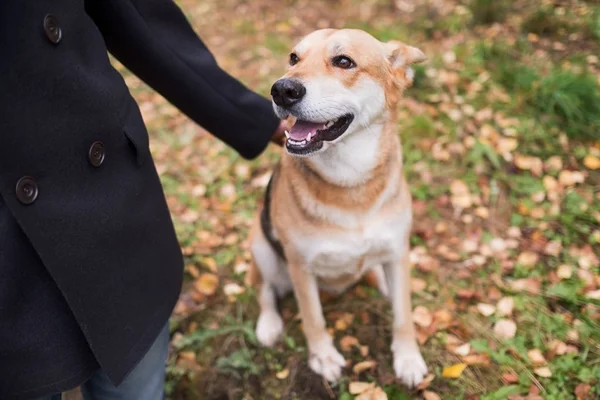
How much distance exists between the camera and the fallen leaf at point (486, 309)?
322 centimetres

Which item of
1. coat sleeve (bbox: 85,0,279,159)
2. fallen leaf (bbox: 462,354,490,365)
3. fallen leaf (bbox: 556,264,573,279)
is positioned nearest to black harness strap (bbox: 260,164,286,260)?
coat sleeve (bbox: 85,0,279,159)

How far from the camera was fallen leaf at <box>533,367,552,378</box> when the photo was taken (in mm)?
2811

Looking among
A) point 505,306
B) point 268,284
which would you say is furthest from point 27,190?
point 505,306

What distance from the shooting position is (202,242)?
403cm

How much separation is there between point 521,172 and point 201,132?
3.07m

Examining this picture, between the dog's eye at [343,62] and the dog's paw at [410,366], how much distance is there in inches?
64.9

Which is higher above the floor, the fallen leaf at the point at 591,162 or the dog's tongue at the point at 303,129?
the dog's tongue at the point at 303,129

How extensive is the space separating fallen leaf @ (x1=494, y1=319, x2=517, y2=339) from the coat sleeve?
185 centimetres

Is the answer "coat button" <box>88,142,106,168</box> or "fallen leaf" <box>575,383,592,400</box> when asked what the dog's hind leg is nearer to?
"coat button" <box>88,142,106,168</box>

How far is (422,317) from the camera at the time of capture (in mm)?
3232

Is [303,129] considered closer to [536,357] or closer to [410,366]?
[410,366]

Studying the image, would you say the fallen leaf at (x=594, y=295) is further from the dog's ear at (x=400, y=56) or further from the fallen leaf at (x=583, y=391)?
the dog's ear at (x=400, y=56)

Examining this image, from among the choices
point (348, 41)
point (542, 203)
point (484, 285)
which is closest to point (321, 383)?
point (484, 285)

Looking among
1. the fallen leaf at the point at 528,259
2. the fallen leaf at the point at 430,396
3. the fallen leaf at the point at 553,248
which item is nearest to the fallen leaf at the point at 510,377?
the fallen leaf at the point at 430,396
